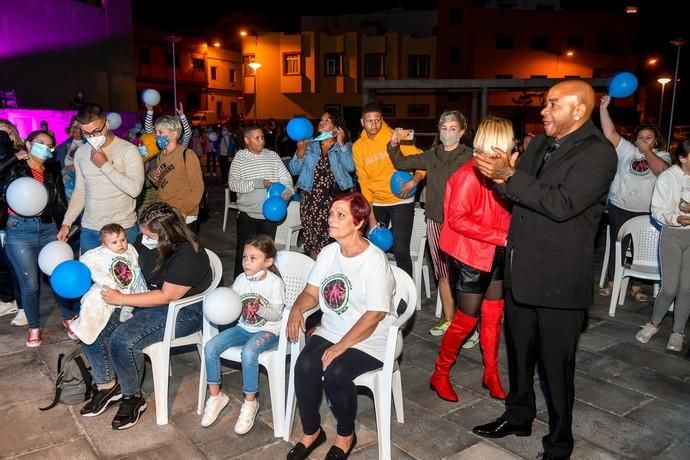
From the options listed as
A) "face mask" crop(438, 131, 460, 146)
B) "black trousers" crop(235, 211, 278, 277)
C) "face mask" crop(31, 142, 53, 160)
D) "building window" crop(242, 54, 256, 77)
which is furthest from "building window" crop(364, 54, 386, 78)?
"face mask" crop(31, 142, 53, 160)

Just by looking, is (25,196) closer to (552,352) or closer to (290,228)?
(290,228)

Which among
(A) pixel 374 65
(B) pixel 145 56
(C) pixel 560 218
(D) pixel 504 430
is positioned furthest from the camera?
(B) pixel 145 56

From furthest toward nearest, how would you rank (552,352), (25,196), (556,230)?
(25,196)
(552,352)
(556,230)

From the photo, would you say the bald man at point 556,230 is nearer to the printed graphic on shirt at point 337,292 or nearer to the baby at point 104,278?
the printed graphic on shirt at point 337,292

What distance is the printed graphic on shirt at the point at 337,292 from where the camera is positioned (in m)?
2.73

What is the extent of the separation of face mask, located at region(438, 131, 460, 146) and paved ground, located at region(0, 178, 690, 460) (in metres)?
1.47

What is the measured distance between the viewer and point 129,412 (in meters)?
3.02

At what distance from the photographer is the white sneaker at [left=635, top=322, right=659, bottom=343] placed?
4188mm

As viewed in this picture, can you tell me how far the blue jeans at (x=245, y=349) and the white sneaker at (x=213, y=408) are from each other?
0.09 metres

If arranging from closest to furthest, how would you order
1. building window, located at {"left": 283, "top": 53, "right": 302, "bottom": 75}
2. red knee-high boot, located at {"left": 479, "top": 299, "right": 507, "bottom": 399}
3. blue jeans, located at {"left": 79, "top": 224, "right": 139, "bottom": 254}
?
red knee-high boot, located at {"left": 479, "top": 299, "right": 507, "bottom": 399} < blue jeans, located at {"left": 79, "top": 224, "right": 139, "bottom": 254} < building window, located at {"left": 283, "top": 53, "right": 302, "bottom": 75}

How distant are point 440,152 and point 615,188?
2091 millimetres

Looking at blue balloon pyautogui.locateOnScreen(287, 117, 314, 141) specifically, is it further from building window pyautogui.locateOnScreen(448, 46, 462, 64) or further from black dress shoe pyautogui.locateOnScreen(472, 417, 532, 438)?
building window pyautogui.locateOnScreen(448, 46, 462, 64)

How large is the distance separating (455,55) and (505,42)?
8.31 feet

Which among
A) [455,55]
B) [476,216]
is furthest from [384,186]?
[455,55]
